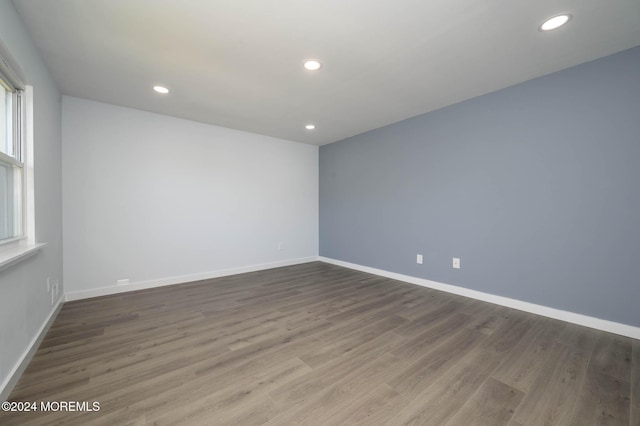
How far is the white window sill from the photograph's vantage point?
56.0 inches

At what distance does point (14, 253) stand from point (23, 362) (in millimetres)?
780

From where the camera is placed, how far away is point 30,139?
1.98 m

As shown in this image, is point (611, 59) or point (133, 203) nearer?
point (611, 59)

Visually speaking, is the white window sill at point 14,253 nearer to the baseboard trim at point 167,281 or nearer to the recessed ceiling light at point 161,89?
the baseboard trim at point 167,281

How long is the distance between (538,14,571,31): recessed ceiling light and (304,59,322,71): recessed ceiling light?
1.77 meters

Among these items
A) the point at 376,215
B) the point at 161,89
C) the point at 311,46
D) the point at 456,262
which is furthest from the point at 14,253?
the point at 456,262

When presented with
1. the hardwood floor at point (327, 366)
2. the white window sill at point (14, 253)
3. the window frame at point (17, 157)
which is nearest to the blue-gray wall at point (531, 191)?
the hardwood floor at point (327, 366)

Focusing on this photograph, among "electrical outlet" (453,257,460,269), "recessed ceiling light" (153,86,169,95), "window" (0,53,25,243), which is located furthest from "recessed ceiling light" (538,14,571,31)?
"window" (0,53,25,243)

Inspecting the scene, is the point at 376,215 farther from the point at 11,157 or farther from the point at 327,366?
the point at 11,157

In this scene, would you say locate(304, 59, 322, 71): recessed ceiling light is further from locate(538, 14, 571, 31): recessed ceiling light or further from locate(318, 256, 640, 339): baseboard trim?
locate(318, 256, 640, 339): baseboard trim

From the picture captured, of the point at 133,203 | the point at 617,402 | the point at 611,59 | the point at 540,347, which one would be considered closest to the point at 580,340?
the point at 540,347

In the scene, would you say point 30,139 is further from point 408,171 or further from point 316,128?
point 408,171

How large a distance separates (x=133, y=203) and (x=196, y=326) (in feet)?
6.96

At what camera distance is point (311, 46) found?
2117 mm
